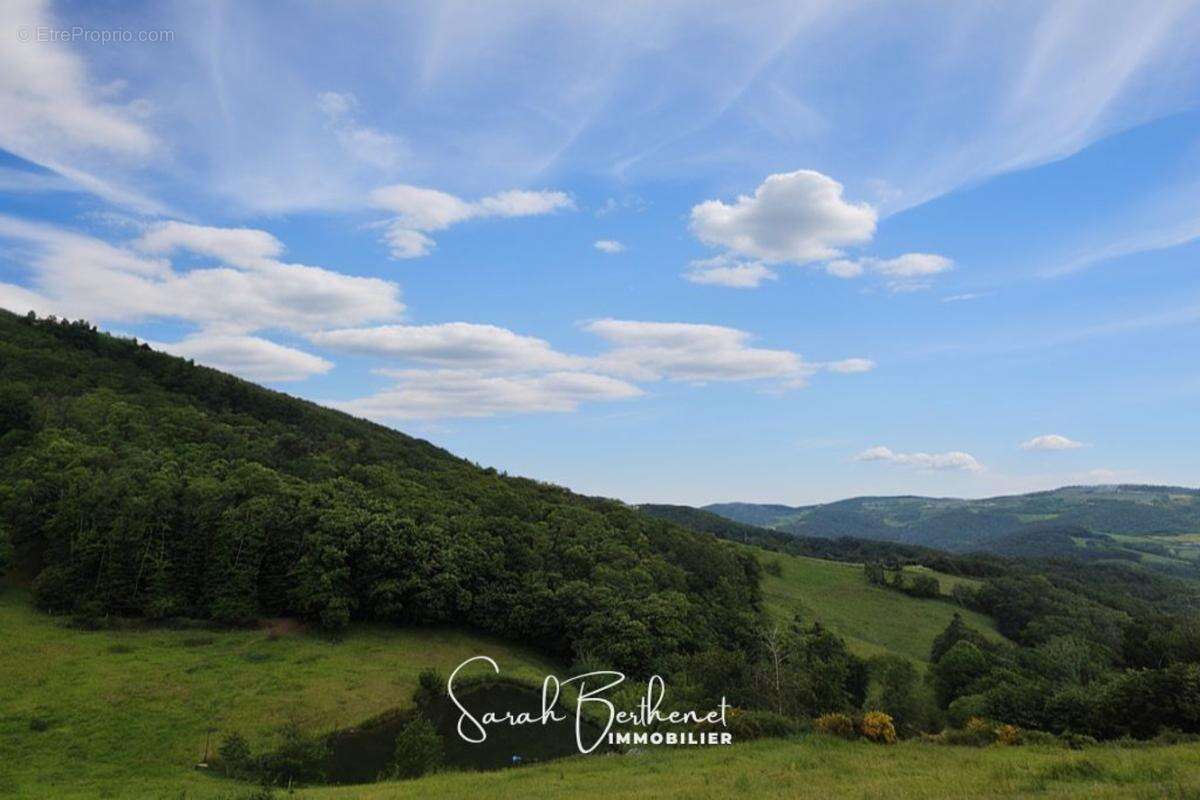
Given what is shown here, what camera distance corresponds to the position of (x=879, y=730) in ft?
103

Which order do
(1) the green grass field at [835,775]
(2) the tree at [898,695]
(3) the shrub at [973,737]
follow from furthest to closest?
(2) the tree at [898,695], (3) the shrub at [973,737], (1) the green grass field at [835,775]

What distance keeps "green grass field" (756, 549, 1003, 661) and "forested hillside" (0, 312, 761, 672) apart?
12066 millimetres

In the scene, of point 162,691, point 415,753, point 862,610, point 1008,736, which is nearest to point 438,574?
point 162,691

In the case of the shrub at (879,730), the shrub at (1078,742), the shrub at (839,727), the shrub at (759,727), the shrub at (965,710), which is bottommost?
the shrub at (965,710)

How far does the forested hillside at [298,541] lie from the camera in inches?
2409

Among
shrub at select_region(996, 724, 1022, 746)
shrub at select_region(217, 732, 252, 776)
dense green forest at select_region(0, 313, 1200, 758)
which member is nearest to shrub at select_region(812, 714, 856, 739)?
dense green forest at select_region(0, 313, 1200, 758)

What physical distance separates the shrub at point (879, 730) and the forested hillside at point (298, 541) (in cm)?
3398

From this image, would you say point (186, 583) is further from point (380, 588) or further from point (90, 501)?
point (380, 588)

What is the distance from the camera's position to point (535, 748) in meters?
43.3

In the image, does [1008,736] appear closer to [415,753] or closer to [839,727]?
[839,727]

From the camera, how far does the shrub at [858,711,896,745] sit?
31.1m

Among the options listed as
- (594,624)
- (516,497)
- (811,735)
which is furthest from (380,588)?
(811,735)

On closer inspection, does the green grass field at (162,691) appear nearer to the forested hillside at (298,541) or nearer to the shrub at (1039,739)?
the forested hillside at (298,541)

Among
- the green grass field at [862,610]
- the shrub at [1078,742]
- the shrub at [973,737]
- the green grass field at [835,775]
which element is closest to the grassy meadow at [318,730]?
the green grass field at [835,775]
